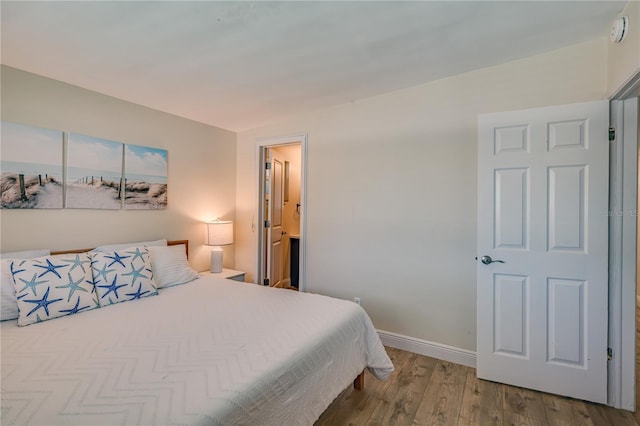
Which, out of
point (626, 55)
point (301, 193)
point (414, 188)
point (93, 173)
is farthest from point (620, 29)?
point (93, 173)

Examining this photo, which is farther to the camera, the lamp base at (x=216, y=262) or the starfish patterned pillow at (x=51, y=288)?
the lamp base at (x=216, y=262)

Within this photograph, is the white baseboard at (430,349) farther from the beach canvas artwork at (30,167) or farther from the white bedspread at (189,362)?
the beach canvas artwork at (30,167)

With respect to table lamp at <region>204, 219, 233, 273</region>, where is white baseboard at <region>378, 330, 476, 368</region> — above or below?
below

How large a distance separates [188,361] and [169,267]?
149 centimetres

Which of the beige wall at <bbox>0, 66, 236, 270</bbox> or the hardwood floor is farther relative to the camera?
the beige wall at <bbox>0, 66, 236, 270</bbox>

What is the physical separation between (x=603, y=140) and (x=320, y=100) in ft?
7.17

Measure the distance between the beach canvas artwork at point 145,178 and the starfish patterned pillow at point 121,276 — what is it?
2.01ft

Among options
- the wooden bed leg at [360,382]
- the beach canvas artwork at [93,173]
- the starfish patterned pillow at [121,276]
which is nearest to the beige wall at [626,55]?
the wooden bed leg at [360,382]

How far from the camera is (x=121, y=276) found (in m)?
2.19

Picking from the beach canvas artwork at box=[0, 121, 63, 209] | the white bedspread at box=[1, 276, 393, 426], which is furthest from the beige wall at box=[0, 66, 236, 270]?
the white bedspread at box=[1, 276, 393, 426]

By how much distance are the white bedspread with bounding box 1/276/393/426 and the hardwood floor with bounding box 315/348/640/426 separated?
221 millimetres

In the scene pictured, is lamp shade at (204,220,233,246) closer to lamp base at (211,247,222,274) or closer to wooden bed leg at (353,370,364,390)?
lamp base at (211,247,222,274)

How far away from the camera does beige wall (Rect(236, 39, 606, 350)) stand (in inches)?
93.0

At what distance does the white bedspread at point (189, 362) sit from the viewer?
105cm
